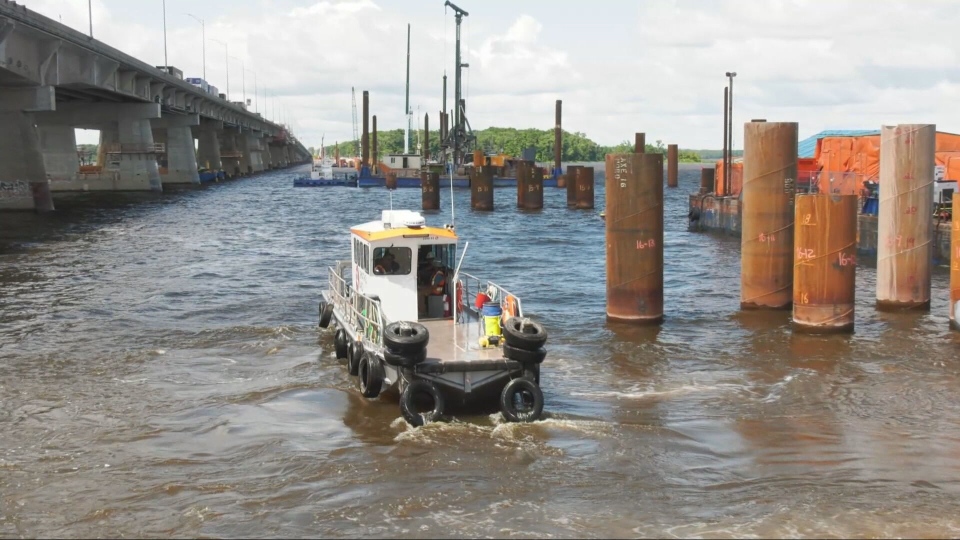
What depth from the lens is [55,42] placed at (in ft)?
168

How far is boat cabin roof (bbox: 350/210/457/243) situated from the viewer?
18594mm

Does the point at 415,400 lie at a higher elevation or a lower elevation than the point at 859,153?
lower

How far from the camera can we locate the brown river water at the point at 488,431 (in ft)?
41.2

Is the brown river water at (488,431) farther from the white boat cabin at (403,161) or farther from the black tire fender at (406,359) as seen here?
the white boat cabin at (403,161)

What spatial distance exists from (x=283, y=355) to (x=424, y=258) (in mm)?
4537

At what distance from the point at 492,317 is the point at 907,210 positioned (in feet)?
38.2

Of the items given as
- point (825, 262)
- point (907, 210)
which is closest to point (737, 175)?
point (907, 210)

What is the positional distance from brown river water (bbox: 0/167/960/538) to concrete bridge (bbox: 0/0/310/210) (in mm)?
24733

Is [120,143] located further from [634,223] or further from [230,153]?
[634,223]

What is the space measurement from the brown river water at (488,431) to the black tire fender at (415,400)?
0.78 ft

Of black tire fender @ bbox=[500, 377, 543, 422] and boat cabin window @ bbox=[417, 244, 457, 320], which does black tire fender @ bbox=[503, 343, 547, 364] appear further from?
boat cabin window @ bbox=[417, 244, 457, 320]

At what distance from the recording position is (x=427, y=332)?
1595 cm

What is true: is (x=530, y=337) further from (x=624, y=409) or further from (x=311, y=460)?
(x=311, y=460)

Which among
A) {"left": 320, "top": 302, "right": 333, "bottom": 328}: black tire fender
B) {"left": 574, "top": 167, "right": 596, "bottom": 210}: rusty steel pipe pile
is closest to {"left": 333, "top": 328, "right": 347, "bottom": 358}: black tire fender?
{"left": 320, "top": 302, "right": 333, "bottom": 328}: black tire fender
